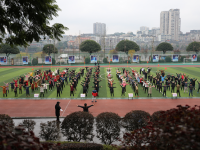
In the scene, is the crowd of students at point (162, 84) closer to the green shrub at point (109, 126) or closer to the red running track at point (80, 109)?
the red running track at point (80, 109)

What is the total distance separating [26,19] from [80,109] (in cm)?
1006

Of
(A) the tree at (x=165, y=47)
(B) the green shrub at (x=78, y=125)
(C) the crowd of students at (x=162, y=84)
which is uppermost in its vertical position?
(A) the tree at (x=165, y=47)

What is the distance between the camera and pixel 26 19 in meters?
8.42

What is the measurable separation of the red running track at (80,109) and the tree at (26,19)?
25.9 ft

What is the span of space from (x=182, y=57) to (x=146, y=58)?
34.9 feet

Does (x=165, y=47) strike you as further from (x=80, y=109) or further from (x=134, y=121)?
(x=134, y=121)

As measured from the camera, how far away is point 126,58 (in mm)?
61344

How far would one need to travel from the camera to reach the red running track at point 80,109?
1584 centimetres

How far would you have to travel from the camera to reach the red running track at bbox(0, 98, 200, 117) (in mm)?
15836

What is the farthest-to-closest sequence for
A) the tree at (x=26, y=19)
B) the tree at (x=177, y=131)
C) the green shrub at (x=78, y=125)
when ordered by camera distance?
1. the green shrub at (x=78, y=125)
2. the tree at (x=26, y=19)
3. the tree at (x=177, y=131)

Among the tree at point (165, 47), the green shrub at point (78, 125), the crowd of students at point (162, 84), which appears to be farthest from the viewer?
the tree at point (165, 47)

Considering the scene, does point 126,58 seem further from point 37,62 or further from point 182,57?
point 37,62

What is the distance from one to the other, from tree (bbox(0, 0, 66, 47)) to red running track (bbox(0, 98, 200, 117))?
25.9ft

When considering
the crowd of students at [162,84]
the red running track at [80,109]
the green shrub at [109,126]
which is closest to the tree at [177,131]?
the green shrub at [109,126]
